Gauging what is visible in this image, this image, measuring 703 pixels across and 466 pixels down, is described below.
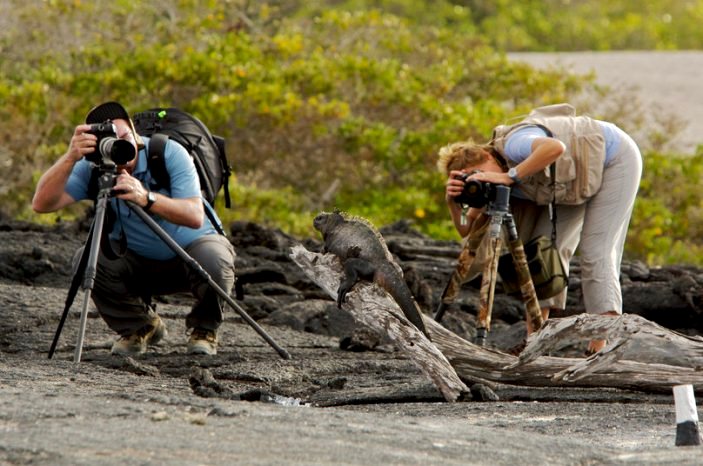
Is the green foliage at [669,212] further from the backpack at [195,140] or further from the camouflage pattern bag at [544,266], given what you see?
the backpack at [195,140]

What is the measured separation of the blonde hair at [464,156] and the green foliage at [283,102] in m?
6.59

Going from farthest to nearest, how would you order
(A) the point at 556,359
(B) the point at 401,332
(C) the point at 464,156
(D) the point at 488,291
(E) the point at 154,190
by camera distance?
(E) the point at 154,190, (C) the point at 464,156, (D) the point at 488,291, (A) the point at 556,359, (B) the point at 401,332

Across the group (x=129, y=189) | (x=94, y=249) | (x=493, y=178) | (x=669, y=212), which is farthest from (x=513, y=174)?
(x=669, y=212)

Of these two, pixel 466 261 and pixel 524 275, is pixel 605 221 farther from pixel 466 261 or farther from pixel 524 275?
pixel 466 261

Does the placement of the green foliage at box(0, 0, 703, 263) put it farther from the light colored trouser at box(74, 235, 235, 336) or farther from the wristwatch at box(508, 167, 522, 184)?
the wristwatch at box(508, 167, 522, 184)

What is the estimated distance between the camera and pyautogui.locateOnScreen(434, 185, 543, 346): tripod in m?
6.45

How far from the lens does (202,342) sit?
6.95 metres

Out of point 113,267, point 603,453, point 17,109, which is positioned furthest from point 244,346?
point 17,109

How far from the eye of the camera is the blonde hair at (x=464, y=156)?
21.5 feet

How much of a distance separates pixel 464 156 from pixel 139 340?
6.10 feet

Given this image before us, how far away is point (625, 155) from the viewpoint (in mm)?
6781

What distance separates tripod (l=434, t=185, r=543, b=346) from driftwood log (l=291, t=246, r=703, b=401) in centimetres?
87

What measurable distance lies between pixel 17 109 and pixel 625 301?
7.34m

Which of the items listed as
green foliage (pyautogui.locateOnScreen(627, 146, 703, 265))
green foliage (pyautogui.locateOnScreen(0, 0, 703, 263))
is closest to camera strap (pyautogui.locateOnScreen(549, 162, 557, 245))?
green foliage (pyautogui.locateOnScreen(0, 0, 703, 263))
